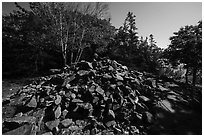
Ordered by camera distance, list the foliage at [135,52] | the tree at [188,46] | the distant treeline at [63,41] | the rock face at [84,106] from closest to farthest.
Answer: the rock face at [84,106] < the tree at [188,46] < the distant treeline at [63,41] < the foliage at [135,52]

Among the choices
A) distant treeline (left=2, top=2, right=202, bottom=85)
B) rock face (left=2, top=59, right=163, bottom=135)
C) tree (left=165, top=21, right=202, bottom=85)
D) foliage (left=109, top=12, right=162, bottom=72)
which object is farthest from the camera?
foliage (left=109, top=12, right=162, bottom=72)

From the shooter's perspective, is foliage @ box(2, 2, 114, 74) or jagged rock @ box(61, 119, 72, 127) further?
foliage @ box(2, 2, 114, 74)

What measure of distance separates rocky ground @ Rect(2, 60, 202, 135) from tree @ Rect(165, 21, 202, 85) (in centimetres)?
264

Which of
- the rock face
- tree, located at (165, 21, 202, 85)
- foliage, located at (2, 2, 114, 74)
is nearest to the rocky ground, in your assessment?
the rock face

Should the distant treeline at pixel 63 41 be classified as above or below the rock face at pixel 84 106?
above

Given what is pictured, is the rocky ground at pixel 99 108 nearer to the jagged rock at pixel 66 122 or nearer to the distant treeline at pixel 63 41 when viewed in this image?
the jagged rock at pixel 66 122

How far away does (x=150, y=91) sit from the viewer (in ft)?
17.2

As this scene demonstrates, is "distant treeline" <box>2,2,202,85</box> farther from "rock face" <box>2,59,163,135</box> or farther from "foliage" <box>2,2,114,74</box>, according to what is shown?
"rock face" <box>2,59,163,135</box>

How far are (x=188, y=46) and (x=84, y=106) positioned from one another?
20.6ft

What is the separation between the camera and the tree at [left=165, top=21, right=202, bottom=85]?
23.3 feet

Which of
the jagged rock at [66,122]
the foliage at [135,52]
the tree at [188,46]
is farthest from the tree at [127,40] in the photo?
the jagged rock at [66,122]

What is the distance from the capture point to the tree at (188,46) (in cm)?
709

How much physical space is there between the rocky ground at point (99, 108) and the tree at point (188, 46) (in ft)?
8.65

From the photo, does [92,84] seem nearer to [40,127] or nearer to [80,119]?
[80,119]
